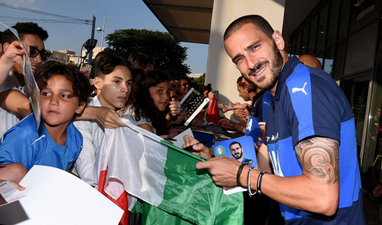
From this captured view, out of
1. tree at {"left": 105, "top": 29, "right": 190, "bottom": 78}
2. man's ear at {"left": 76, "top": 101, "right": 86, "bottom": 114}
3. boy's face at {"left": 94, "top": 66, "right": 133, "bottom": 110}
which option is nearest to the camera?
man's ear at {"left": 76, "top": 101, "right": 86, "bottom": 114}

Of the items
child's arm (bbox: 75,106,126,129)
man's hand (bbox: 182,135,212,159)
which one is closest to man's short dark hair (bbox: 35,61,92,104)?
child's arm (bbox: 75,106,126,129)

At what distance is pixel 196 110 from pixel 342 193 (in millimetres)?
2436

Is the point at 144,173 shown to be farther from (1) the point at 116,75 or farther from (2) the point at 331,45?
(2) the point at 331,45

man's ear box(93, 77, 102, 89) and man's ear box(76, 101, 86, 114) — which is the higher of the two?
man's ear box(93, 77, 102, 89)

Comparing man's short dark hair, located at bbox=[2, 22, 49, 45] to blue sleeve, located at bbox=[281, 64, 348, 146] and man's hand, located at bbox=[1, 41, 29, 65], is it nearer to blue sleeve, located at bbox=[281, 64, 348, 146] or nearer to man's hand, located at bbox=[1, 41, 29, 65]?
man's hand, located at bbox=[1, 41, 29, 65]

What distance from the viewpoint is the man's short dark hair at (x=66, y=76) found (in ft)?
5.83

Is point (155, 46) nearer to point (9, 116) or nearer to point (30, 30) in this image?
point (30, 30)

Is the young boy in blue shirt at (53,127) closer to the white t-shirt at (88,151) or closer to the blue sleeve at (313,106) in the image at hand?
the white t-shirt at (88,151)

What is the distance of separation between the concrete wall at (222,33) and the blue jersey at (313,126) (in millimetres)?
4617

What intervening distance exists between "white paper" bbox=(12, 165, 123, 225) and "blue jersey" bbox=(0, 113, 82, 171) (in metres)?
0.54

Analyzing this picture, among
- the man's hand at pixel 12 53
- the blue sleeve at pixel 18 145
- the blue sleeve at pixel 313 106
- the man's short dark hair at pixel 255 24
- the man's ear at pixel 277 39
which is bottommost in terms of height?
the blue sleeve at pixel 18 145

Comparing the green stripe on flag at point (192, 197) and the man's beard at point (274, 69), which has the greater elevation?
the man's beard at point (274, 69)

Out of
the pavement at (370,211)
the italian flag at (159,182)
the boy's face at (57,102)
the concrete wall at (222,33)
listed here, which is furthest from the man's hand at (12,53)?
the concrete wall at (222,33)

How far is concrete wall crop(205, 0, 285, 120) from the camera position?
5.79 meters
